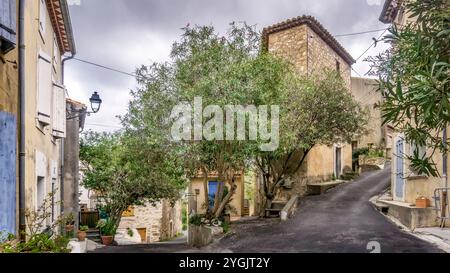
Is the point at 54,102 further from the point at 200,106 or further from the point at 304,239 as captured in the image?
the point at 304,239

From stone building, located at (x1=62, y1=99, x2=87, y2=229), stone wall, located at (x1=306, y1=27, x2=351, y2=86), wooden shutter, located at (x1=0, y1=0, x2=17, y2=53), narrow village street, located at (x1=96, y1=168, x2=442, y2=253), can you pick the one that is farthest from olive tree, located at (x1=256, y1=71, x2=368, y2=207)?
wooden shutter, located at (x1=0, y1=0, x2=17, y2=53)

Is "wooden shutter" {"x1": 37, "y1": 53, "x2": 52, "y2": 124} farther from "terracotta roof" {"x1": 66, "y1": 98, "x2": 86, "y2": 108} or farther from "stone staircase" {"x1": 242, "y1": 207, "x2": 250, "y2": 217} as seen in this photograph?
"stone staircase" {"x1": 242, "y1": 207, "x2": 250, "y2": 217}

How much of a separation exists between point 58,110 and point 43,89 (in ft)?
4.48

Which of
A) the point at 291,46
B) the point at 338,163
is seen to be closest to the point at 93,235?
the point at 291,46

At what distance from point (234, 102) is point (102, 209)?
813 centimetres

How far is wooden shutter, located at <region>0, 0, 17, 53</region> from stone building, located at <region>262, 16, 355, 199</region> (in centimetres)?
435

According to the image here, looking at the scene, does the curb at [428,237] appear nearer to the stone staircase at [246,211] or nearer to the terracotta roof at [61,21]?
the terracotta roof at [61,21]

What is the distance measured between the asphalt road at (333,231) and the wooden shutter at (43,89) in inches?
140

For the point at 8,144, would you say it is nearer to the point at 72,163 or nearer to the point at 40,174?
the point at 40,174

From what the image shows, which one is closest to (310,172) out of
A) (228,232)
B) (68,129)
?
(228,232)

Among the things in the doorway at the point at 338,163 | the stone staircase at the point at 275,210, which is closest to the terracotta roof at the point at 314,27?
the stone staircase at the point at 275,210

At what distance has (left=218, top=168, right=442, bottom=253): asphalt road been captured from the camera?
606 cm

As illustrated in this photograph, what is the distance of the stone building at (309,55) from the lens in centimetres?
854

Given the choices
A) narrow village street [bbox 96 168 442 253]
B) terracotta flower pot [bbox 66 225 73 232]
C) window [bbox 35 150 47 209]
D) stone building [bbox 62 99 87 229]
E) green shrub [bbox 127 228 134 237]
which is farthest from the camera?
green shrub [bbox 127 228 134 237]
